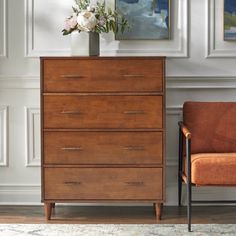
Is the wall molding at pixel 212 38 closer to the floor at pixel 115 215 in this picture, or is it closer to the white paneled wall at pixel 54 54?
the white paneled wall at pixel 54 54

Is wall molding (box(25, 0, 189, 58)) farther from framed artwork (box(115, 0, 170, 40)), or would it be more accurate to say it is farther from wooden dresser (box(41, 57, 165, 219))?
wooden dresser (box(41, 57, 165, 219))

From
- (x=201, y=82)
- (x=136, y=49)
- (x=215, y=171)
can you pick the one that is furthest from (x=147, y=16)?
(x=215, y=171)

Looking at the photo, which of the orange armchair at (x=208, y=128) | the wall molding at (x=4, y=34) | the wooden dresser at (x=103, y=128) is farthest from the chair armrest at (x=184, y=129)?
the wall molding at (x=4, y=34)

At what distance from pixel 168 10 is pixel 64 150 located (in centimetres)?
132

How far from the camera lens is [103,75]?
3.83 metres

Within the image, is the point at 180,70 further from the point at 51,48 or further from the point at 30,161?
the point at 30,161

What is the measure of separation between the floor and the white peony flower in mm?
1310

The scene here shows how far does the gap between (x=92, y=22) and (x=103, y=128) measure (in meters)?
0.73

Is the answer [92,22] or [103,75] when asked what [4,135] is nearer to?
[103,75]

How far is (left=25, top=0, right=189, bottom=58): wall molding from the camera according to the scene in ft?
14.0

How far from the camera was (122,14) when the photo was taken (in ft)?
14.0


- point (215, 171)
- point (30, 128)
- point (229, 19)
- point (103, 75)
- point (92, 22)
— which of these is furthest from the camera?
point (30, 128)

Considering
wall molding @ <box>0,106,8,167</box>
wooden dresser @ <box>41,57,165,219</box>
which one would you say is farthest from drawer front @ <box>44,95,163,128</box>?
wall molding @ <box>0,106,8,167</box>

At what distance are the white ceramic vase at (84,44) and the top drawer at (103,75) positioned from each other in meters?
0.17
